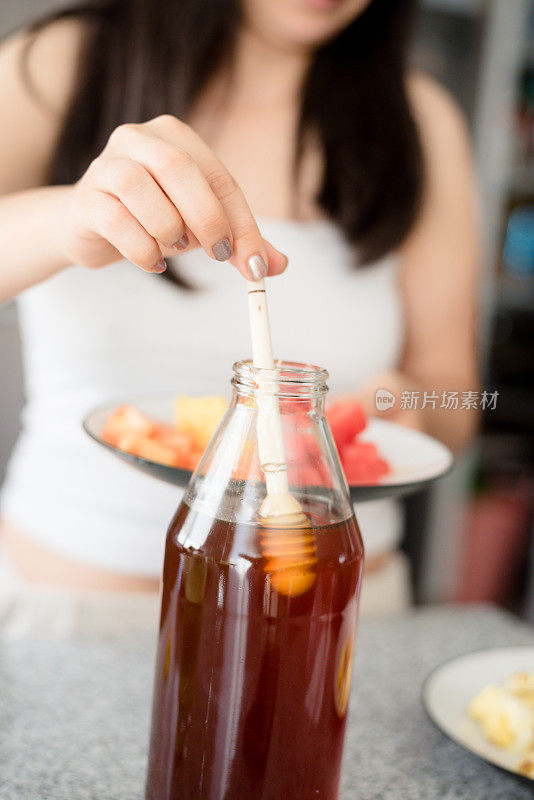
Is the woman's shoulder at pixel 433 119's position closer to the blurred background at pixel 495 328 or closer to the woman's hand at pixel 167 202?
the woman's hand at pixel 167 202

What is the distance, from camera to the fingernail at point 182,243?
1.58 ft

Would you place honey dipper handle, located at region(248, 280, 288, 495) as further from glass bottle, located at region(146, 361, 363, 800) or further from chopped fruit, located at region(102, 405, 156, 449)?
chopped fruit, located at region(102, 405, 156, 449)

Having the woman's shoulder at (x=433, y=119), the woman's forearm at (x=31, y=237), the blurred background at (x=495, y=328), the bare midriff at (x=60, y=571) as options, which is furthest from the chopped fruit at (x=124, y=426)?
the blurred background at (x=495, y=328)

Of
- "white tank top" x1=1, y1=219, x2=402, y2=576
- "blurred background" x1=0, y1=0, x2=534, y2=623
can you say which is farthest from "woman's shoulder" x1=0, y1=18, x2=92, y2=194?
"blurred background" x1=0, y1=0, x2=534, y2=623

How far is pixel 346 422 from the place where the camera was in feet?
2.25

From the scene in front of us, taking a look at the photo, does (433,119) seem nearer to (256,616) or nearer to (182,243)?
(182,243)

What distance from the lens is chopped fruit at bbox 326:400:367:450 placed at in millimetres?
681

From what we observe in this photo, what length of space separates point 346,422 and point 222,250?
257mm

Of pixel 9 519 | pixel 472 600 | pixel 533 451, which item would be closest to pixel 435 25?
pixel 533 451

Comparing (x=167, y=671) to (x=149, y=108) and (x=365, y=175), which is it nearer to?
(x=149, y=108)

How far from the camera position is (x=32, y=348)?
120cm

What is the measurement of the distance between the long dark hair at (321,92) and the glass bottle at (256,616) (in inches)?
24.5

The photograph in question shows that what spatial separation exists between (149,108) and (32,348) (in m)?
0.42

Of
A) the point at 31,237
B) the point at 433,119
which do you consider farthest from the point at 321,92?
the point at 31,237
